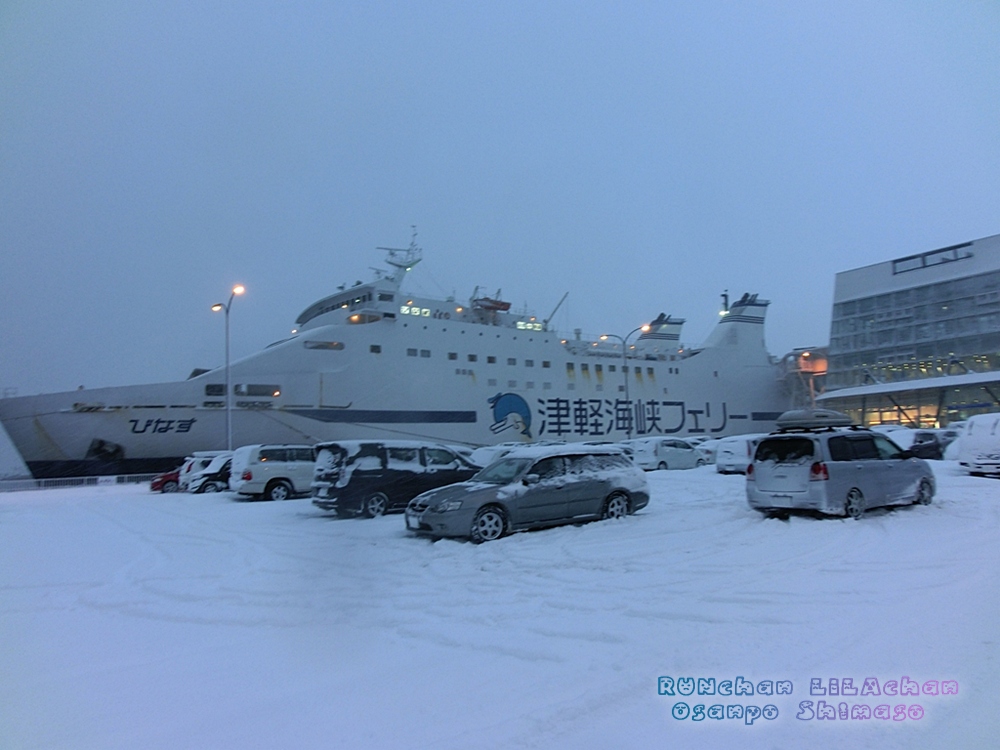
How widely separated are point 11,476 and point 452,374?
58.9 feet

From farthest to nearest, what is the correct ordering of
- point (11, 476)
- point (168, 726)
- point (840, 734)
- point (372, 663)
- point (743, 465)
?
point (11, 476), point (743, 465), point (372, 663), point (168, 726), point (840, 734)

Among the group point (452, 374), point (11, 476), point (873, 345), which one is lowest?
point (11, 476)

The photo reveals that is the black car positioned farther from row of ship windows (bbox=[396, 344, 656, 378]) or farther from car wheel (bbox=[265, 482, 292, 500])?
row of ship windows (bbox=[396, 344, 656, 378])

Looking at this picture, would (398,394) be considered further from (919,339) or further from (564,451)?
(919,339)

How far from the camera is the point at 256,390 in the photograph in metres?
25.4

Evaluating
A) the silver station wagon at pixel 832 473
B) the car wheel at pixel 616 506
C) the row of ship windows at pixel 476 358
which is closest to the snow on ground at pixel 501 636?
the silver station wagon at pixel 832 473

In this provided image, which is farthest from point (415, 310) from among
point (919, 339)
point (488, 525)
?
point (919, 339)

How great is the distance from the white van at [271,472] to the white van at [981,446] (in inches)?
584

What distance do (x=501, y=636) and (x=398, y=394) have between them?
2438 centimetres

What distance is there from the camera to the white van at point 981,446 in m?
13.5

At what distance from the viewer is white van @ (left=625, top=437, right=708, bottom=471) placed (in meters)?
21.6

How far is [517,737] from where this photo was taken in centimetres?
284

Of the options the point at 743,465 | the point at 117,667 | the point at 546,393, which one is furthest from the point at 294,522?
the point at 546,393

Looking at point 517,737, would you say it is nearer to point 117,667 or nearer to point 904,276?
point 117,667
